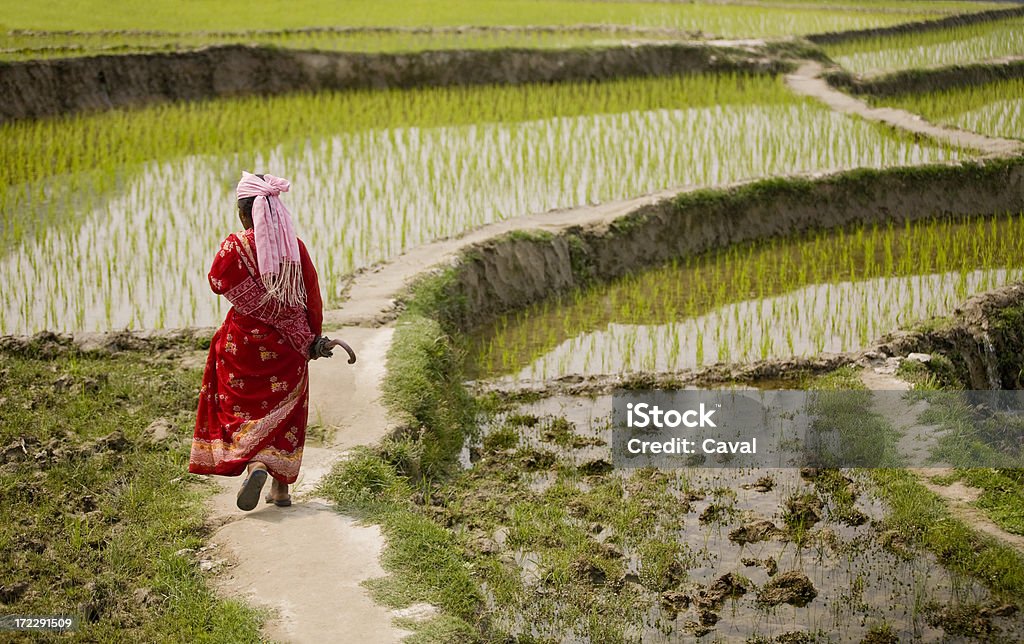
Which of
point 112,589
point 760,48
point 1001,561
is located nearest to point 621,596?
point 1001,561

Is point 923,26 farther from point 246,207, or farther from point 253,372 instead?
point 253,372

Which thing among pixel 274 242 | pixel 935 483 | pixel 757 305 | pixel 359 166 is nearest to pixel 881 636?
pixel 935 483

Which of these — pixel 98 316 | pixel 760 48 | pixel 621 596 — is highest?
pixel 760 48

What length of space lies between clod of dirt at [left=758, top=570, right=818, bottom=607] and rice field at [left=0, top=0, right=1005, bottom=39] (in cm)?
1114

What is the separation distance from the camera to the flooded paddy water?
4.02 meters

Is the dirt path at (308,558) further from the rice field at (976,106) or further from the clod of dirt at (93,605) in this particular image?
the rice field at (976,106)

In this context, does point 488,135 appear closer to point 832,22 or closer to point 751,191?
point 751,191

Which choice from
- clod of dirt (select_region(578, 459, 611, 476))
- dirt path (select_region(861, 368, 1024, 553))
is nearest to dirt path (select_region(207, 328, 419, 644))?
clod of dirt (select_region(578, 459, 611, 476))

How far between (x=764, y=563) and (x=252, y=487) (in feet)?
6.03

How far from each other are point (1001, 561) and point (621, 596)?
1.35m

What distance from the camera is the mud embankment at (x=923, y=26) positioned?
16766 millimetres

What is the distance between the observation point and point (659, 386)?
6133 millimetres

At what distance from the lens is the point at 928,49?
16750 millimetres

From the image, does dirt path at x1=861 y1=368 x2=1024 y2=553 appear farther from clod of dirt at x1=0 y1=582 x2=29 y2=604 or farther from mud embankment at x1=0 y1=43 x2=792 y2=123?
mud embankment at x1=0 y1=43 x2=792 y2=123
